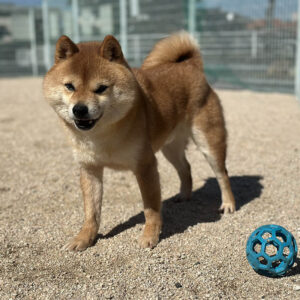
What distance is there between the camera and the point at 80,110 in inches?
95.2

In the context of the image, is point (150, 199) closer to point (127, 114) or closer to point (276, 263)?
point (127, 114)

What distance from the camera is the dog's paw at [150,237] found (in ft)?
9.34

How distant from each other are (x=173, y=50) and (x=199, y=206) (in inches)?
57.4

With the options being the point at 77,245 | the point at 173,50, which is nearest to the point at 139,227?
the point at 77,245

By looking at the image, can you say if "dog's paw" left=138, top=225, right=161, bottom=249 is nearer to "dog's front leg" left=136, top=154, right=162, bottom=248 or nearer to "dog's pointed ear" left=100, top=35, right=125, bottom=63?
"dog's front leg" left=136, top=154, right=162, bottom=248

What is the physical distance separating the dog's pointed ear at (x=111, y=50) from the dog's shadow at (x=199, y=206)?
1302mm

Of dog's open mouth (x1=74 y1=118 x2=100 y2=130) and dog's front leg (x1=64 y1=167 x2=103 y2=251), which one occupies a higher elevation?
dog's open mouth (x1=74 y1=118 x2=100 y2=130)

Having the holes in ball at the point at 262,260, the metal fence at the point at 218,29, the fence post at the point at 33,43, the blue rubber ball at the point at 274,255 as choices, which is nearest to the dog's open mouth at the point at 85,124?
the blue rubber ball at the point at 274,255

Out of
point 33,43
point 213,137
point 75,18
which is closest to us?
point 213,137

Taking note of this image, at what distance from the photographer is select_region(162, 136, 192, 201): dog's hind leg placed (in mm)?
3863

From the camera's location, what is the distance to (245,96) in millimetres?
9609

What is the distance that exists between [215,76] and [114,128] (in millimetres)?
9102

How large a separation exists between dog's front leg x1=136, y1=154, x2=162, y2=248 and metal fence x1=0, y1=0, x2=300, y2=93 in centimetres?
715

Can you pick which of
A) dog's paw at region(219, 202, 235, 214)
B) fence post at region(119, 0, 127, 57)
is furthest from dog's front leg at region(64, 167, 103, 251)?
fence post at region(119, 0, 127, 57)
